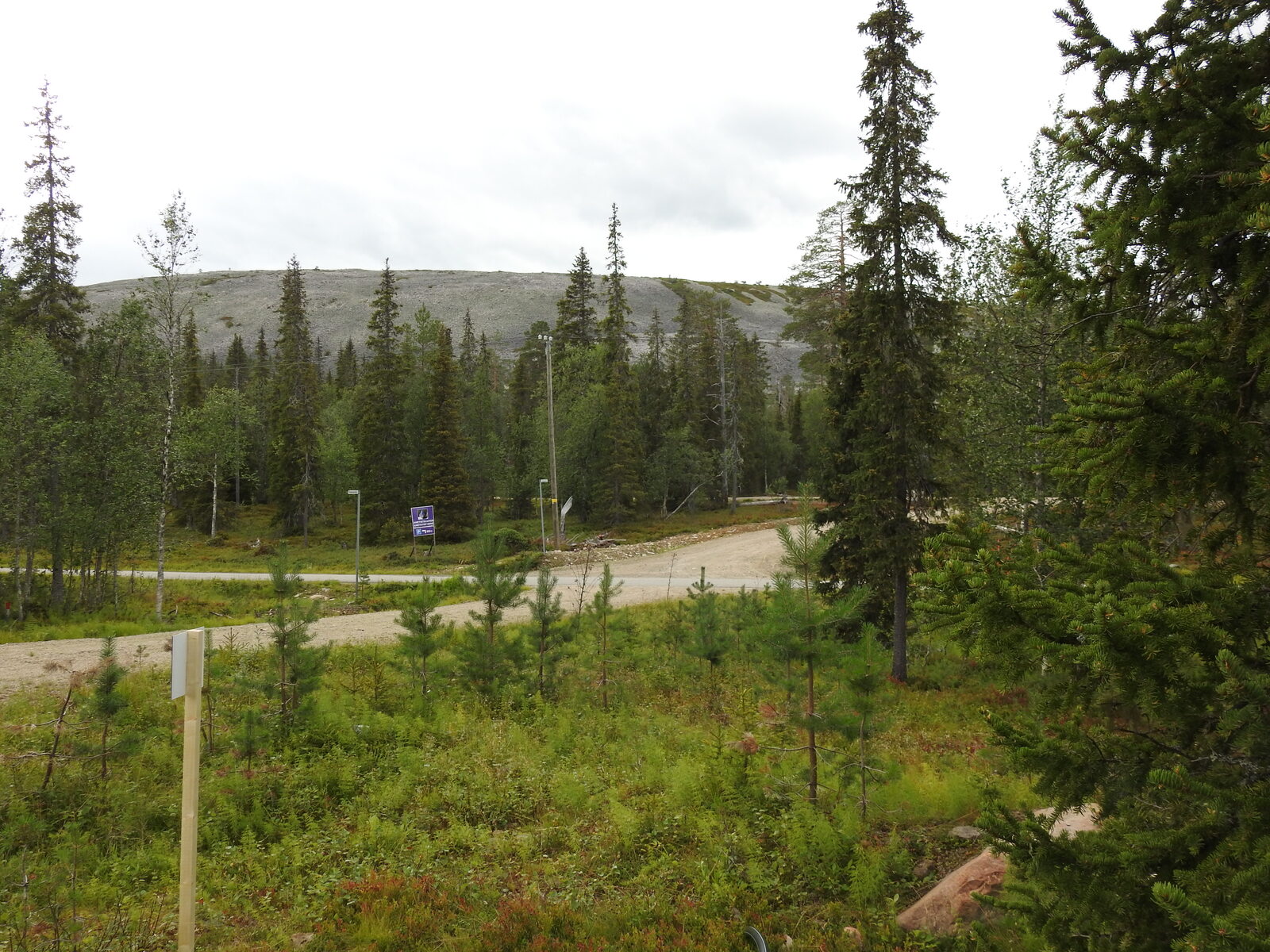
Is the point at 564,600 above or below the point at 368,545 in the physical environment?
below

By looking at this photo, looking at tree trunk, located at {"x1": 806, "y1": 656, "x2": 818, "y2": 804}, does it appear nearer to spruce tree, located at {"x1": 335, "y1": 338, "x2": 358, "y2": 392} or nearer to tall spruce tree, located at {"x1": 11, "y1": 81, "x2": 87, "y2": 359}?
tall spruce tree, located at {"x1": 11, "y1": 81, "x2": 87, "y2": 359}

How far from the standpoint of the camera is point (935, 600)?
3.39 meters

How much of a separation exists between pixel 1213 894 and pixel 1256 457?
6.17 ft

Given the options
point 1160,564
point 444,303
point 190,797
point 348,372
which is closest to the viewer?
point 1160,564

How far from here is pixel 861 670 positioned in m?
6.94

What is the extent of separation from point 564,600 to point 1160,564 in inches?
763

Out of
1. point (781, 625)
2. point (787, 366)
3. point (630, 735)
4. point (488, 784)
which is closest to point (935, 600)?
point (781, 625)

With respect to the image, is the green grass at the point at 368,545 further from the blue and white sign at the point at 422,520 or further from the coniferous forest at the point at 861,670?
the coniferous forest at the point at 861,670

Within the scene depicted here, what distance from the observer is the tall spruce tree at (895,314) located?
13562 mm

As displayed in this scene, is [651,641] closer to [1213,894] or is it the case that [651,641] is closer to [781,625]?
[781,625]

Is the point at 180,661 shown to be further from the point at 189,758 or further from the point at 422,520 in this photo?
the point at 422,520

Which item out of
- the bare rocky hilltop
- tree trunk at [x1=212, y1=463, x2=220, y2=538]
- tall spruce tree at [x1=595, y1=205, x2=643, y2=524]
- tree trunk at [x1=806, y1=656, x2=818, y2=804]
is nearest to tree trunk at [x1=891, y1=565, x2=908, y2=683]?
tree trunk at [x1=806, y1=656, x2=818, y2=804]

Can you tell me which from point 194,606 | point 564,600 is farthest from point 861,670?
point 194,606

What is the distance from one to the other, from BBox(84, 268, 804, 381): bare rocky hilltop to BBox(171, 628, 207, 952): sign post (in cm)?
9702
